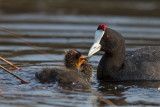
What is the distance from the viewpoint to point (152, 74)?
27.0 ft

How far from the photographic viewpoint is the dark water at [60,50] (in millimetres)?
6673

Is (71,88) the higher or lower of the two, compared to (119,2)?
lower

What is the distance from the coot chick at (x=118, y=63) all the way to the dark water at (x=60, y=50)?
Result: 249 mm

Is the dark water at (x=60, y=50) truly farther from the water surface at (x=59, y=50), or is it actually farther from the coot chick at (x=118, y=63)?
the coot chick at (x=118, y=63)

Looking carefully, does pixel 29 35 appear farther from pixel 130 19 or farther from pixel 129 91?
pixel 129 91

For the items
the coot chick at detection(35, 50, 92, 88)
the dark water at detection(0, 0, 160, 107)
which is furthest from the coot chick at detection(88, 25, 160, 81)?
the coot chick at detection(35, 50, 92, 88)

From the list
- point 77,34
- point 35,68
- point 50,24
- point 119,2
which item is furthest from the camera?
point 119,2

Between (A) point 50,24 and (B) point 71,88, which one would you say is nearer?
(B) point 71,88

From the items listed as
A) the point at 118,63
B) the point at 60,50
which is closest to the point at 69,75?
the point at 118,63

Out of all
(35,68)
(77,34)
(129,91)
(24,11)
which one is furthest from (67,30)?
(129,91)

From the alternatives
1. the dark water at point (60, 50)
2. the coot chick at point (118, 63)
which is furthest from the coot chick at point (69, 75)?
the coot chick at point (118, 63)

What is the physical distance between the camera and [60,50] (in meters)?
11.1

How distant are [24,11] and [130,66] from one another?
8965 mm

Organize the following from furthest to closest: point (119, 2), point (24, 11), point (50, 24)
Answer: point (119, 2)
point (24, 11)
point (50, 24)
